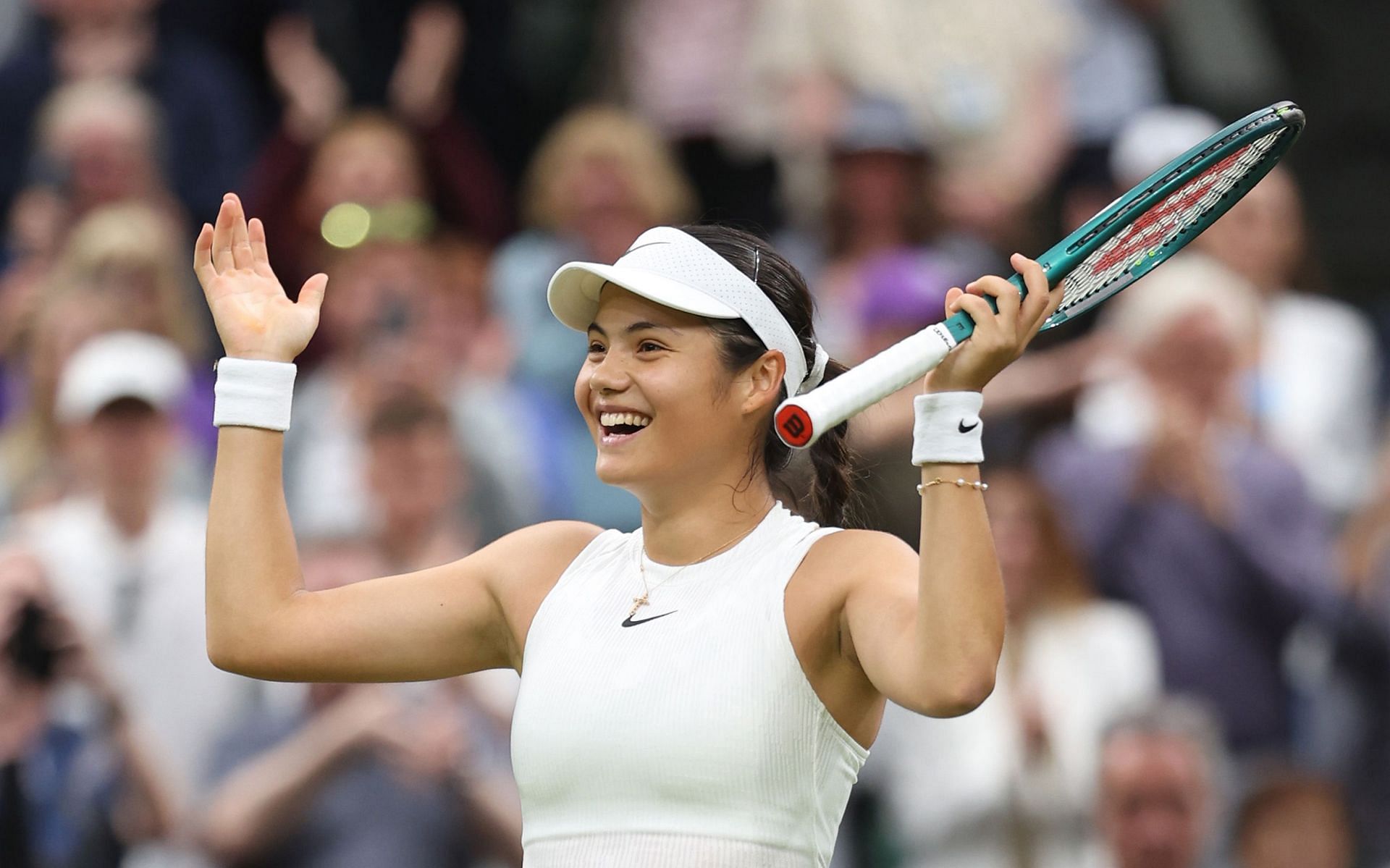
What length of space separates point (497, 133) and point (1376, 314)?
11.5ft

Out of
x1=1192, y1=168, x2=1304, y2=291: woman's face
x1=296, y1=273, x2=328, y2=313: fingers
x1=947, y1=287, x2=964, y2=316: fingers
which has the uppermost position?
x1=947, y1=287, x2=964, y2=316: fingers

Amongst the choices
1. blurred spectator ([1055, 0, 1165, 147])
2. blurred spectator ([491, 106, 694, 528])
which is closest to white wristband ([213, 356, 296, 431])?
blurred spectator ([491, 106, 694, 528])

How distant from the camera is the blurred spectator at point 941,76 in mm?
7656

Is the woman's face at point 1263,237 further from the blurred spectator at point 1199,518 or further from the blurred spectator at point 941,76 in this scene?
the blurred spectator at point 941,76

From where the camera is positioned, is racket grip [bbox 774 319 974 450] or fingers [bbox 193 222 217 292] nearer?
racket grip [bbox 774 319 974 450]

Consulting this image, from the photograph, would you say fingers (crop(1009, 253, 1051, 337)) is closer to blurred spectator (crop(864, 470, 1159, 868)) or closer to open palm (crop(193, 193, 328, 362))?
open palm (crop(193, 193, 328, 362))

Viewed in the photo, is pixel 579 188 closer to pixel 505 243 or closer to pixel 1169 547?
pixel 505 243

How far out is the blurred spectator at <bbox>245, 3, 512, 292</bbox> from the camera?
23.8 feet

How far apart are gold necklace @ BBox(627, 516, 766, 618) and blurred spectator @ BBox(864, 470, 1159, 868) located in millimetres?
3025

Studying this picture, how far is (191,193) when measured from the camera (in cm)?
762

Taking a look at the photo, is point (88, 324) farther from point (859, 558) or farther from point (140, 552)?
point (859, 558)

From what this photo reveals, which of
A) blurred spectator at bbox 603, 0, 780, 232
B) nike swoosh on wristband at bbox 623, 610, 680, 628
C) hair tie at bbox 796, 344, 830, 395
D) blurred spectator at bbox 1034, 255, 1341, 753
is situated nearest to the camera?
nike swoosh on wristband at bbox 623, 610, 680, 628

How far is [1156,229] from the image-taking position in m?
3.13

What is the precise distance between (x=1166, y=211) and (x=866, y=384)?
0.70 m
